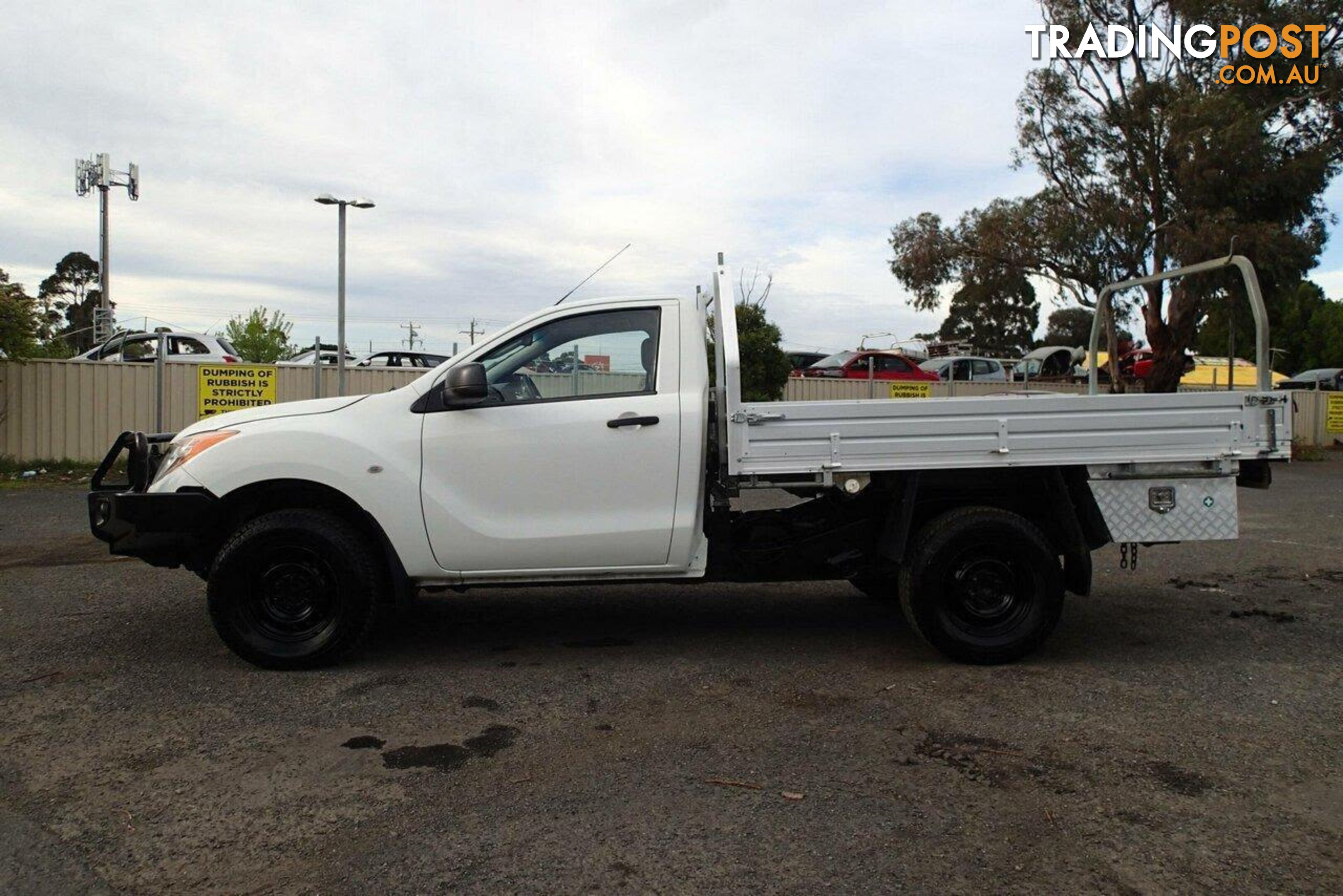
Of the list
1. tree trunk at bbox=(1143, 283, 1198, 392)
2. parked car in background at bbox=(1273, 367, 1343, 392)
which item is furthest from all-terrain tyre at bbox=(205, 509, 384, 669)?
parked car in background at bbox=(1273, 367, 1343, 392)

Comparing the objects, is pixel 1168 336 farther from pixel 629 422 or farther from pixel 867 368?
pixel 629 422

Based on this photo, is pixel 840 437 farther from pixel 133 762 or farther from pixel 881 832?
pixel 133 762

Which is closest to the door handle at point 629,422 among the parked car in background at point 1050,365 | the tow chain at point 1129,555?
the tow chain at point 1129,555

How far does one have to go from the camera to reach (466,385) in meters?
4.92

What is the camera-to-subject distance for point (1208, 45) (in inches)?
942

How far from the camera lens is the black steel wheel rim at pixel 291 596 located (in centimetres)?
511

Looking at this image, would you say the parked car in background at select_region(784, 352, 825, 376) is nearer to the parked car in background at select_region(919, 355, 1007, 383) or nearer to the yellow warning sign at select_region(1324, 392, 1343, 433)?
the parked car in background at select_region(919, 355, 1007, 383)

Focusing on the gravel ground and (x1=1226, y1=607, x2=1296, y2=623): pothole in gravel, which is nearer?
the gravel ground

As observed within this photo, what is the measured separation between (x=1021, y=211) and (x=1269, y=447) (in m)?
23.1

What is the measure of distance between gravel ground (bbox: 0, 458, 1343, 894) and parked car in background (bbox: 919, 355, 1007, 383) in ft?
69.4

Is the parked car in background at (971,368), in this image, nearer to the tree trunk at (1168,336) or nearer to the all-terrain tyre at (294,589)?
the tree trunk at (1168,336)

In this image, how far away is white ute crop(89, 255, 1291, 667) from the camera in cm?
509

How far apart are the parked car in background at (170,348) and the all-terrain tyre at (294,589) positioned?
1419 cm

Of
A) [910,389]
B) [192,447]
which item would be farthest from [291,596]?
[910,389]
